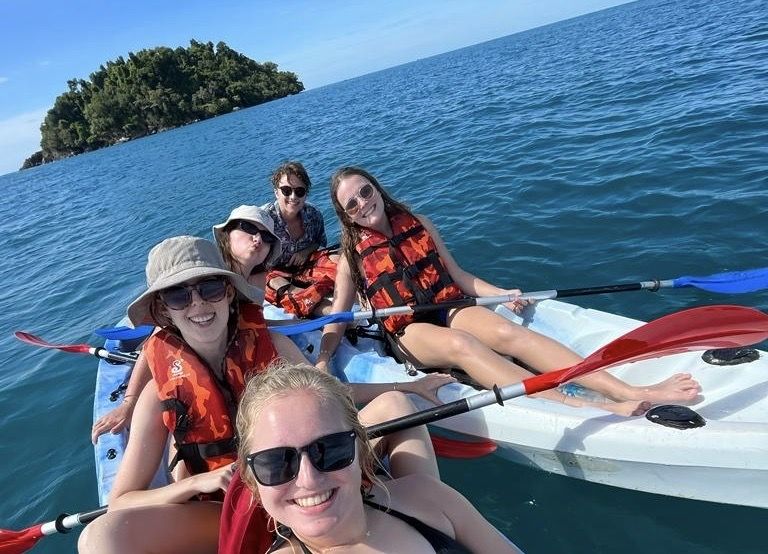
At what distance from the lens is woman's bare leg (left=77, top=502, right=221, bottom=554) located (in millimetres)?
1881

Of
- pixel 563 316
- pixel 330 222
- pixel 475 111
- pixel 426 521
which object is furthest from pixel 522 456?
pixel 475 111

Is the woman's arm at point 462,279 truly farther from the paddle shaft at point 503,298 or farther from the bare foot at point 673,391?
the bare foot at point 673,391

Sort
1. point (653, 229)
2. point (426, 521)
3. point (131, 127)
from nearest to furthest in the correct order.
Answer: point (426, 521) → point (653, 229) → point (131, 127)

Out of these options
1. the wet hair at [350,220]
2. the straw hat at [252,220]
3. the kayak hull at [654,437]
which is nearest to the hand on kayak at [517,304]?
the kayak hull at [654,437]

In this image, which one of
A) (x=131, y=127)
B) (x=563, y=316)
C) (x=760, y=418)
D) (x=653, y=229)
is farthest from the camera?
(x=131, y=127)

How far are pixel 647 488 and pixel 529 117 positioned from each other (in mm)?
10979

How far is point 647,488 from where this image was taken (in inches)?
103

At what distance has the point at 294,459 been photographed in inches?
60.6

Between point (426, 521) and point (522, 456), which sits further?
point (522, 456)

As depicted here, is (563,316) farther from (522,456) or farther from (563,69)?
(563,69)

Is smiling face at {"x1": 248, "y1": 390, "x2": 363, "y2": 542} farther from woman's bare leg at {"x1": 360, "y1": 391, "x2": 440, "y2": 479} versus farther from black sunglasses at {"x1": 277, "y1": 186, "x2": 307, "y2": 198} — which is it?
black sunglasses at {"x1": 277, "y1": 186, "x2": 307, "y2": 198}

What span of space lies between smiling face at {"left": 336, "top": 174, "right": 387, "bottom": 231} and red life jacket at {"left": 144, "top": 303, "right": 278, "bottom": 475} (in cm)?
147

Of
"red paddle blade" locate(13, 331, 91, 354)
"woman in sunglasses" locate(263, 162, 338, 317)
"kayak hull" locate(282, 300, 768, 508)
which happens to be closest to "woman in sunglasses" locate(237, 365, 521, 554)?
"kayak hull" locate(282, 300, 768, 508)

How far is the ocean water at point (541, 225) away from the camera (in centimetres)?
280
